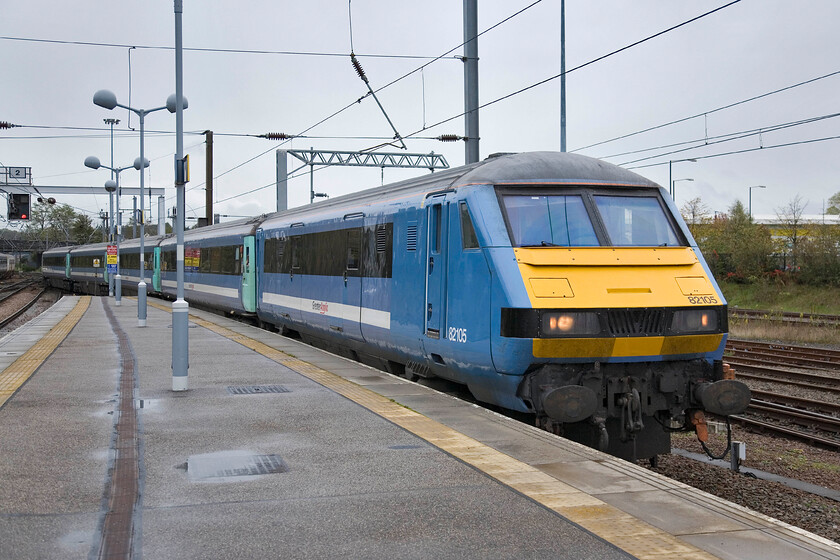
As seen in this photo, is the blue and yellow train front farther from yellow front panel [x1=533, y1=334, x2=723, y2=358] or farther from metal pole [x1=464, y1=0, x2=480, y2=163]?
metal pole [x1=464, y1=0, x2=480, y2=163]

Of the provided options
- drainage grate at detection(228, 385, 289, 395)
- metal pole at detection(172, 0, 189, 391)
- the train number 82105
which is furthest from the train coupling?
Result: metal pole at detection(172, 0, 189, 391)

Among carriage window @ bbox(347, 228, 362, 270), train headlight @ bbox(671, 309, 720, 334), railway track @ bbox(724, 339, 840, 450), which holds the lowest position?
railway track @ bbox(724, 339, 840, 450)

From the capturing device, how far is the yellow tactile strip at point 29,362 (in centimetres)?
1082

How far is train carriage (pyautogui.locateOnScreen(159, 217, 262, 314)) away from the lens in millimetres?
22203

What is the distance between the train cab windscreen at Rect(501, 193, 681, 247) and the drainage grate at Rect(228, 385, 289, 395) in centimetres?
389

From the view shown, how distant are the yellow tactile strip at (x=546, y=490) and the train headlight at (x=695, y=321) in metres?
2.46

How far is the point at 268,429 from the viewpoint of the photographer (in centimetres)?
834

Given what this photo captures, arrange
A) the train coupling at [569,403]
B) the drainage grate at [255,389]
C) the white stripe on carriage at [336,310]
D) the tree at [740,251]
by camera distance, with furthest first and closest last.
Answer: the tree at [740,251], the white stripe on carriage at [336,310], the drainage grate at [255,389], the train coupling at [569,403]

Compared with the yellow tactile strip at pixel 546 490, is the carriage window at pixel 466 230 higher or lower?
higher

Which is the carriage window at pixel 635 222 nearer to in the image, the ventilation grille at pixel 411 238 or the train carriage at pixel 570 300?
the train carriage at pixel 570 300

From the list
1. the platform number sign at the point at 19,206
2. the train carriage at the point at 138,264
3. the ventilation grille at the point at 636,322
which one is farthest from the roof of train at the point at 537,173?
the train carriage at the point at 138,264

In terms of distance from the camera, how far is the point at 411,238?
36.1 feet

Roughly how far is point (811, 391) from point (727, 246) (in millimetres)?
29518

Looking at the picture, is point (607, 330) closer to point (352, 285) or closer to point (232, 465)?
point (232, 465)
